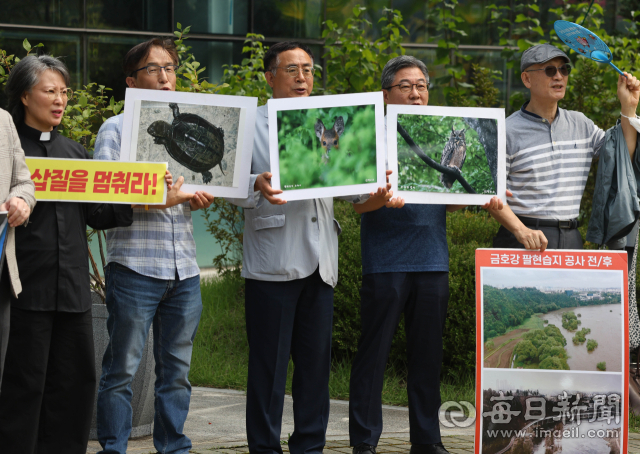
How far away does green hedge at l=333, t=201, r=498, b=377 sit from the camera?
608 centimetres

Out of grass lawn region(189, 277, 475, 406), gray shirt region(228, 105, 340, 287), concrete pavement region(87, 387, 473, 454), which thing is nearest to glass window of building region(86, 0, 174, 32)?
Result: grass lawn region(189, 277, 475, 406)

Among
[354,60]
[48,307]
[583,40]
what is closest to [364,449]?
[48,307]

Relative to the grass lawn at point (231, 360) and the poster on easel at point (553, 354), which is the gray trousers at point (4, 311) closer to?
the poster on easel at point (553, 354)

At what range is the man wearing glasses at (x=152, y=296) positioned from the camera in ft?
12.0

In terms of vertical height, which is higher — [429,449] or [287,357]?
[287,357]

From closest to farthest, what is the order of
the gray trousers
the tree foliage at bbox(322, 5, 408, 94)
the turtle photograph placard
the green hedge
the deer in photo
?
the gray trousers
the turtle photograph placard
the deer in photo
the green hedge
the tree foliage at bbox(322, 5, 408, 94)

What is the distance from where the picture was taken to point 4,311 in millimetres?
3207

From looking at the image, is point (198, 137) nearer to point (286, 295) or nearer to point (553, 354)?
point (286, 295)

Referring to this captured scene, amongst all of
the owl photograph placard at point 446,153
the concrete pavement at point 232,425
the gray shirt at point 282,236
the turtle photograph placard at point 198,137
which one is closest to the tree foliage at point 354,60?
the concrete pavement at point 232,425

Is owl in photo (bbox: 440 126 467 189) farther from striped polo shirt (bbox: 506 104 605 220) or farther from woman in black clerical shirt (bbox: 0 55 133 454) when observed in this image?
woman in black clerical shirt (bbox: 0 55 133 454)

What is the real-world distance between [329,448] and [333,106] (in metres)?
2.11

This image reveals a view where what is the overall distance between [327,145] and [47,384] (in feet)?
5.79

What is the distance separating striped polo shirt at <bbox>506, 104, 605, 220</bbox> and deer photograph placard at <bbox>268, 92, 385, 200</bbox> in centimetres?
90

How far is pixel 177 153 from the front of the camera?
3695 mm
